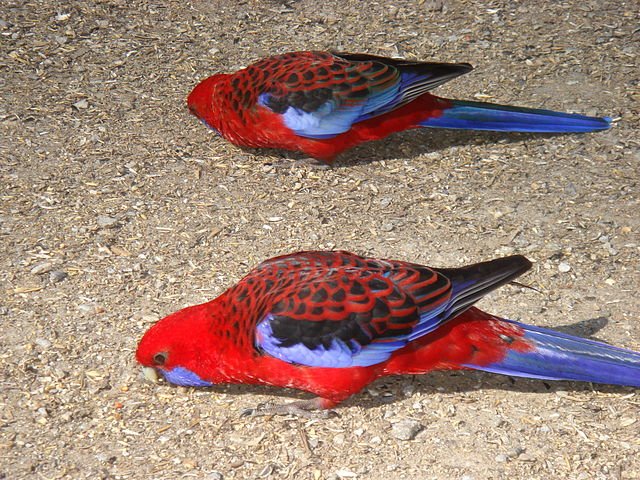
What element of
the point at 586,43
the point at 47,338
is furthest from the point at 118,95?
the point at 586,43

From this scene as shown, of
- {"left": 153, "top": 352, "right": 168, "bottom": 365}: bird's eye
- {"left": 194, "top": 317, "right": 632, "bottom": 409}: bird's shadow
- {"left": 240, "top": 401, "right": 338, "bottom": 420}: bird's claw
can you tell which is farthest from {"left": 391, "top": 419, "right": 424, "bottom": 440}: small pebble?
{"left": 153, "top": 352, "right": 168, "bottom": 365}: bird's eye

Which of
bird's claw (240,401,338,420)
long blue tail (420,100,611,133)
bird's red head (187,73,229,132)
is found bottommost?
bird's claw (240,401,338,420)

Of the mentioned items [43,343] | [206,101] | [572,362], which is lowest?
[43,343]

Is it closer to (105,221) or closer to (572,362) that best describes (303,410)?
(572,362)

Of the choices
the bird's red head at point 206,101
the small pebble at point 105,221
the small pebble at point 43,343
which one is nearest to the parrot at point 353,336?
the small pebble at point 43,343

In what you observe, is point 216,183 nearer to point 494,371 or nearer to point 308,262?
point 308,262

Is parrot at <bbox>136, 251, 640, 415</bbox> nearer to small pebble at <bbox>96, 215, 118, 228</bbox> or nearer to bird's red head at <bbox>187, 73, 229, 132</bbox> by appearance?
small pebble at <bbox>96, 215, 118, 228</bbox>

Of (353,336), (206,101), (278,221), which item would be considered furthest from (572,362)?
(206,101)
